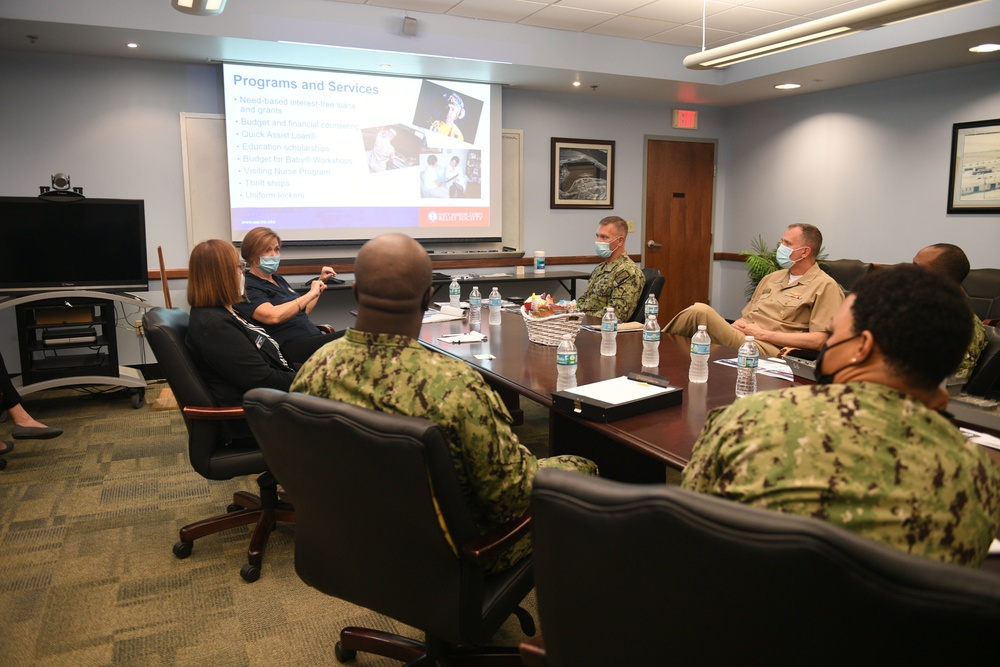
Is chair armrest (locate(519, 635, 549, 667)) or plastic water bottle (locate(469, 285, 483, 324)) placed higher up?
plastic water bottle (locate(469, 285, 483, 324))

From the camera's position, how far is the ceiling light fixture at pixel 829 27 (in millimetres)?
Answer: 3027

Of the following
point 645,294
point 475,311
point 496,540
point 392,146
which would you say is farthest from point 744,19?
point 496,540

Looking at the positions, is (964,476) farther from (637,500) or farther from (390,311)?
(390,311)

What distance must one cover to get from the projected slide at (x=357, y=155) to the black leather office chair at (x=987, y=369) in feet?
14.2

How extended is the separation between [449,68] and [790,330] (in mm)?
3408

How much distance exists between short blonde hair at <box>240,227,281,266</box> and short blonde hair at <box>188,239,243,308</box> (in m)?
0.96

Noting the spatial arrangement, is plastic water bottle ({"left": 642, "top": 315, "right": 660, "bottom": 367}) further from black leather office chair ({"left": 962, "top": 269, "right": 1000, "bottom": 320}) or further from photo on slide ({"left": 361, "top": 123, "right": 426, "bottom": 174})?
photo on slide ({"left": 361, "top": 123, "right": 426, "bottom": 174})

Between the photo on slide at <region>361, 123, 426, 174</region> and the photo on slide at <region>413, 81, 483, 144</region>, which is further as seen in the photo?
the photo on slide at <region>413, 81, 483, 144</region>

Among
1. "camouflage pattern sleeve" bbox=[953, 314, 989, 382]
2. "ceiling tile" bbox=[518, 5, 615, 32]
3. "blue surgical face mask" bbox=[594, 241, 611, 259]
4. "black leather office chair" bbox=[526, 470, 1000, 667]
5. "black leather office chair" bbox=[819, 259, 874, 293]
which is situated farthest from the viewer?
"black leather office chair" bbox=[819, 259, 874, 293]

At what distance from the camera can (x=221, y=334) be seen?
2502 mm

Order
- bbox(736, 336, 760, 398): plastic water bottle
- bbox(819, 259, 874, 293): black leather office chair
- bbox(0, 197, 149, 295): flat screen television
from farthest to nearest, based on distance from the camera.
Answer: bbox(819, 259, 874, 293): black leather office chair < bbox(0, 197, 149, 295): flat screen television < bbox(736, 336, 760, 398): plastic water bottle

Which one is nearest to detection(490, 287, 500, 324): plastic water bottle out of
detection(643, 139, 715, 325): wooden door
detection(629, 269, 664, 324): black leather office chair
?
detection(629, 269, 664, 324): black leather office chair

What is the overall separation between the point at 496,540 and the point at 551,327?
1594 millimetres

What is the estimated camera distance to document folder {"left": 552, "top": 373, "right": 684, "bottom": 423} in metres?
1.90
